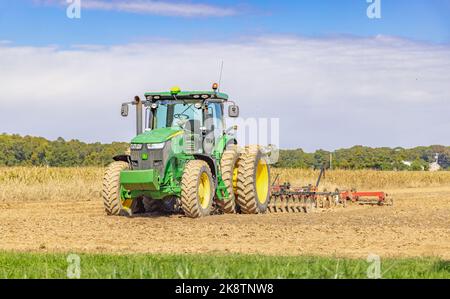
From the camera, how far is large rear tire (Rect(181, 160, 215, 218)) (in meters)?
18.2

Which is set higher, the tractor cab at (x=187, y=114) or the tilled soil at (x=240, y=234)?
the tractor cab at (x=187, y=114)

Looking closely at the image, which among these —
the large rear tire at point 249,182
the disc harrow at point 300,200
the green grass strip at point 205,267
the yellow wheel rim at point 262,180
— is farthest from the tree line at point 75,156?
the green grass strip at point 205,267

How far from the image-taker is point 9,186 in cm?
2872

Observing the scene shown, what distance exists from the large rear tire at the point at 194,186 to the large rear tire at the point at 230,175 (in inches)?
30.2

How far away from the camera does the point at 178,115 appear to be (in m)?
19.6

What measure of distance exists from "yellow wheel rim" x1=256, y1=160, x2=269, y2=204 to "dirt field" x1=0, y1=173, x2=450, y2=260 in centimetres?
177

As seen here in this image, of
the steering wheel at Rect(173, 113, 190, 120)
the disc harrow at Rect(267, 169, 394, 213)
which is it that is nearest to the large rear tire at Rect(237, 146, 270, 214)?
the disc harrow at Rect(267, 169, 394, 213)

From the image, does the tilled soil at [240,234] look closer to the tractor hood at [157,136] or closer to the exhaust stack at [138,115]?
the tractor hood at [157,136]

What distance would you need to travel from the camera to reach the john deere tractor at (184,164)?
723 inches

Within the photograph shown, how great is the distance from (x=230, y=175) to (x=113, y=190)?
2.81 metres

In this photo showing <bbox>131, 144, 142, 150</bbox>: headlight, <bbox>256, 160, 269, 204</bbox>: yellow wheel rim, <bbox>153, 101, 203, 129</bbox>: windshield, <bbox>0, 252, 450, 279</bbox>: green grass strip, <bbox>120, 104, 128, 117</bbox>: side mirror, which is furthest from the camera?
<bbox>256, 160, 269, 204</bbox>: yellow wheel rim

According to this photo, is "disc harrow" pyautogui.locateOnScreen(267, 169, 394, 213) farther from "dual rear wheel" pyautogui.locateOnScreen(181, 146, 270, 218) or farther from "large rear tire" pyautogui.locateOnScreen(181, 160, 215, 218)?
"large rear tire" pyautogui.locateOnScreen(181, 160, 215, 218)
